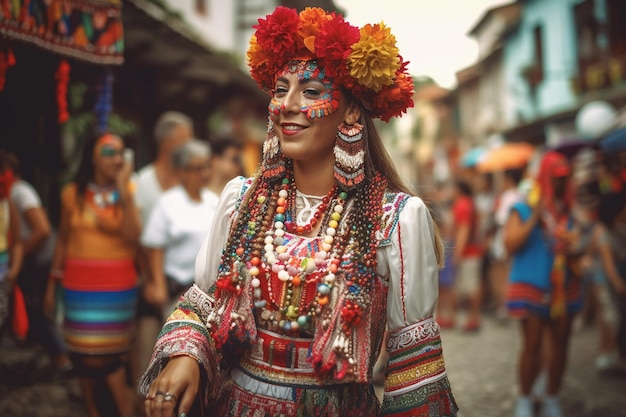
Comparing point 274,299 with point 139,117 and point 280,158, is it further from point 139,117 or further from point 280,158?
point 139,117

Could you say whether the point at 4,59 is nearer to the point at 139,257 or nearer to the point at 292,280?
the point at 139,257

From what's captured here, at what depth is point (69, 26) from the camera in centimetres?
384

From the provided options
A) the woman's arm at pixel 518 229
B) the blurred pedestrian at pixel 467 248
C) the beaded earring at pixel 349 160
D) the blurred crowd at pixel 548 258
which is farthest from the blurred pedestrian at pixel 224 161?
the blurred pedestrian at pixel 467 248

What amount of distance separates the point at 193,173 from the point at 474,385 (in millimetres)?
3466

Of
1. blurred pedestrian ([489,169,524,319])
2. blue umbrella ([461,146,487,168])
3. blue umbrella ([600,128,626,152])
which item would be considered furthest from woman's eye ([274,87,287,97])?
blue umbrella ([461,146,487,168])

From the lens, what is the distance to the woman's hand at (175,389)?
1873mm

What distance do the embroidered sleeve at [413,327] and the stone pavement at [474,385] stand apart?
3.47 m

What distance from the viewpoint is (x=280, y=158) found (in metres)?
2.38

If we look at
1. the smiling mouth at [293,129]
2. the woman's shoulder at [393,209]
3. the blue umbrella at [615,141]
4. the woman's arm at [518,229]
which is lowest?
the woman's arm at [518,229]

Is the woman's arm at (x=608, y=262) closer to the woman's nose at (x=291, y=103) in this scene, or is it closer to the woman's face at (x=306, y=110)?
the woman's face at (x=306, y=110)

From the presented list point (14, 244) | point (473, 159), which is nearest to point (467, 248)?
point (14, 244)

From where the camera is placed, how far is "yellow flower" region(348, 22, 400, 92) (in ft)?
7.13

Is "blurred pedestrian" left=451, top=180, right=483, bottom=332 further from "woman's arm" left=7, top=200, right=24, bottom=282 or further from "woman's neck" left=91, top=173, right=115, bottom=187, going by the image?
"woman's arm" left=7, top=200, right=24, bottom=282

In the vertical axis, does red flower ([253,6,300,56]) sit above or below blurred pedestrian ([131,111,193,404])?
above
